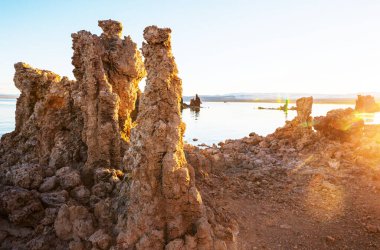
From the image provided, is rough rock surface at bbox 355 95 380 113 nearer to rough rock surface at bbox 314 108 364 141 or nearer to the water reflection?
the water reflection

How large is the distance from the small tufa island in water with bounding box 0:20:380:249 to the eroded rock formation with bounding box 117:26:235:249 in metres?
0.03

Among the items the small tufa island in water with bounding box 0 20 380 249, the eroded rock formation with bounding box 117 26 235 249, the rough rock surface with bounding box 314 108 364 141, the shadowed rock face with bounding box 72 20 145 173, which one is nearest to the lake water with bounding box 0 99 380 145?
the rough rock surface with bounding box 314 108 364 141

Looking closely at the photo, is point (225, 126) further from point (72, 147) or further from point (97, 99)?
point (97, 99)

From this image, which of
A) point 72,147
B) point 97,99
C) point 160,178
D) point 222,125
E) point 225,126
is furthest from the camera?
point 222,125

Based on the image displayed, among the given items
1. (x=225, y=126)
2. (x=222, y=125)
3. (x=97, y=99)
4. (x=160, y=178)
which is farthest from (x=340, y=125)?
(x=222, y=125)

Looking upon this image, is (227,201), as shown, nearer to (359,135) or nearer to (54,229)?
(54,229)

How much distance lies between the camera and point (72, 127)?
14789 mm

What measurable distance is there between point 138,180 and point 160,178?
0.67m

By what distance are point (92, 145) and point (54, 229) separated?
3.90m

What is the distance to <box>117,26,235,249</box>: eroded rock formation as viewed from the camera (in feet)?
31.7

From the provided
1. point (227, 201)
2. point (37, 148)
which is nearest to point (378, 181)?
point (227, 201)

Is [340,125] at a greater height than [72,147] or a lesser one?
lesser

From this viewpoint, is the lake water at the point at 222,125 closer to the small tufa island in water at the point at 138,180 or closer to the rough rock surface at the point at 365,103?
the rough rock surface at the point at 365,103

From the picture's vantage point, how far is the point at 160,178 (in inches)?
408
